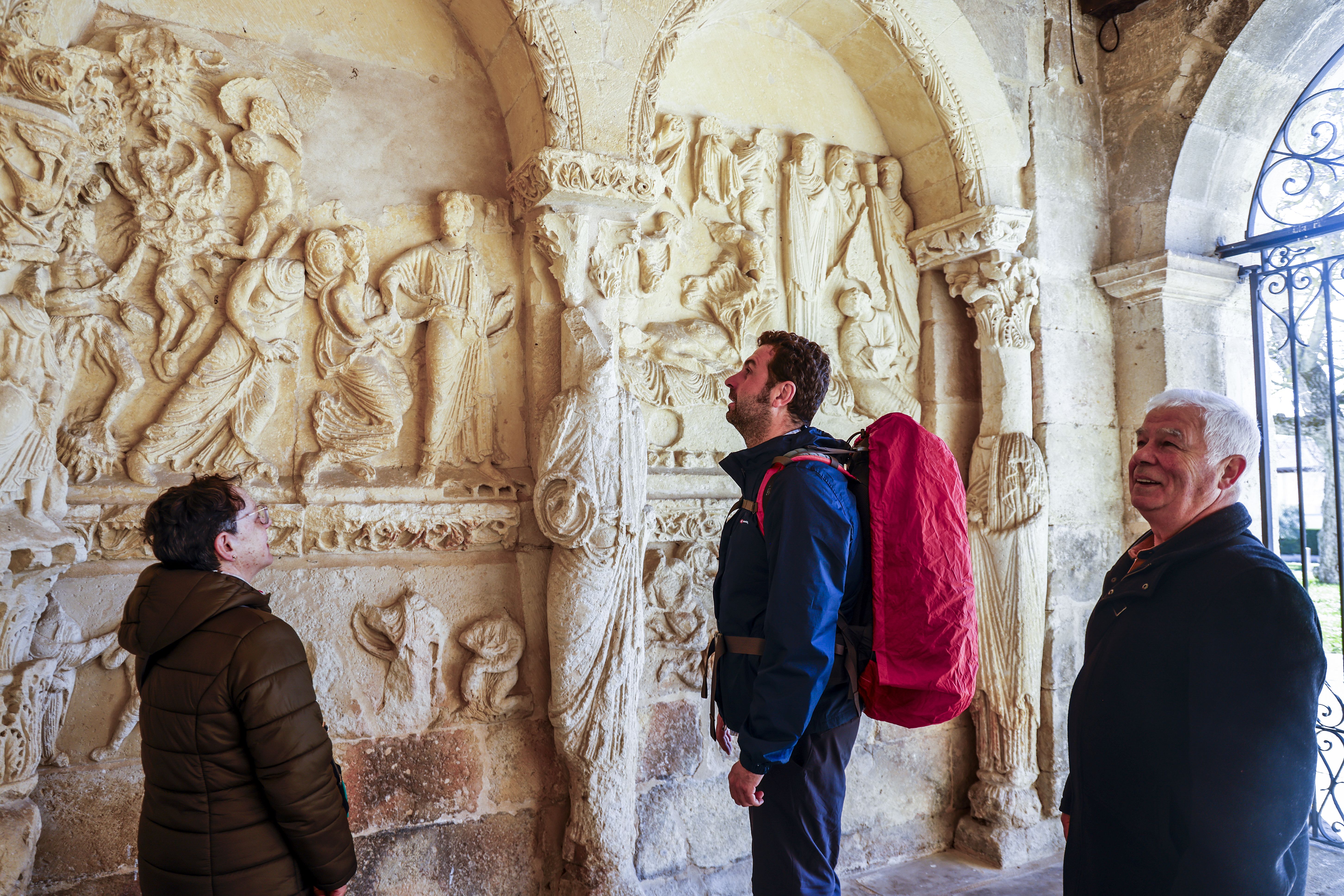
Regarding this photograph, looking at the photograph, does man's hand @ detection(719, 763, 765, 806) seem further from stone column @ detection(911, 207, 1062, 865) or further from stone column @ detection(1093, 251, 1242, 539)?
stone column @ detection(1093, 251, 1242, 539)

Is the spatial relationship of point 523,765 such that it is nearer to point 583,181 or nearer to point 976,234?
point 583,181

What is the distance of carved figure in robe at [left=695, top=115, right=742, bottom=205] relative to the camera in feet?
12.9

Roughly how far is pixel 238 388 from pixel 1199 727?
2.90 m

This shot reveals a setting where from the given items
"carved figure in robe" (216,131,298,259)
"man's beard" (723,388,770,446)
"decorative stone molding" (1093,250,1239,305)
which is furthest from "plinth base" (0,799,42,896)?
"decorative stone molding" (1093,250,1239,305)

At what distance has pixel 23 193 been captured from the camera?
2439 millimetres

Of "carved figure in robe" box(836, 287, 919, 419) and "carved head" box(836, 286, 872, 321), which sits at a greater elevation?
"carved head" box(836, 286, 872, 321)

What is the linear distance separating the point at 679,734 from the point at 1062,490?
2.28 metres

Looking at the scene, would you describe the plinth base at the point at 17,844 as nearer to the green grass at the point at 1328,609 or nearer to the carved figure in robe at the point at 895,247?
the carved figure in robe at the point at 895,247

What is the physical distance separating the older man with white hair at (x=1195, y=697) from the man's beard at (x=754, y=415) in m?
0.83

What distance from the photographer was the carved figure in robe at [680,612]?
11.8 ft

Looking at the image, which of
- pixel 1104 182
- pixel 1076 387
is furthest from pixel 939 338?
pixel 1104 182

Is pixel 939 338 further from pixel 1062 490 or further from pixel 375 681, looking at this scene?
pixel 375 681

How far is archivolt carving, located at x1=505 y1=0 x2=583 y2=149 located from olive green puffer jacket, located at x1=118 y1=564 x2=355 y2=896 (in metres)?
2.14

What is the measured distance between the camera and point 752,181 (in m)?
4.04
